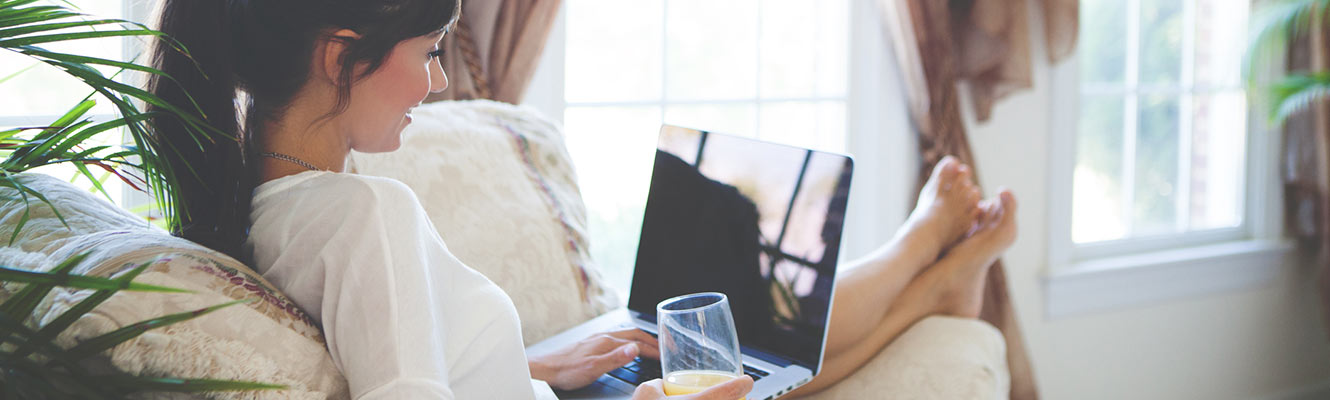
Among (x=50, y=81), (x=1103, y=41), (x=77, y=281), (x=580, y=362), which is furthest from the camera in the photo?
(x=1103, y=41)

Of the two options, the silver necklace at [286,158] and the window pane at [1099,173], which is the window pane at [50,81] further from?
the window pane at [1099,173]

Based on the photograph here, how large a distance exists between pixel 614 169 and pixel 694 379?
1316 mm

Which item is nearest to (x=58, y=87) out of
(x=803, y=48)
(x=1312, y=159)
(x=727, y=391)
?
(x=727, y=391)

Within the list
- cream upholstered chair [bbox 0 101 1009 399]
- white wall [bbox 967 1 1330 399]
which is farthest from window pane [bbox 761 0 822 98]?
cream upholstered chair [bbox 0 101 1009 399]

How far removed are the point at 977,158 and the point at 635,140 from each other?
0.88 m

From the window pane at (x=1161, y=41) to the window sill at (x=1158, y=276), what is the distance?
50 centimetres

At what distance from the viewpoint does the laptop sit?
1257 mm

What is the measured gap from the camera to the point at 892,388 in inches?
55.7

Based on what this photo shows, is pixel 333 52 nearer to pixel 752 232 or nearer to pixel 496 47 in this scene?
pixel 752 232

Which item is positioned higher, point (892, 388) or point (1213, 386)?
point (892, 388)

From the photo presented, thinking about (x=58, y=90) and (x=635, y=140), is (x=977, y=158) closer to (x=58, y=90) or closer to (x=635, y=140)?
(x=635, y=140)

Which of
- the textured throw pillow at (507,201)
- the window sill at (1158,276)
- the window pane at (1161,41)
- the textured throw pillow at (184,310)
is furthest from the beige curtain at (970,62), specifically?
the textured throw pillow at (184,310)

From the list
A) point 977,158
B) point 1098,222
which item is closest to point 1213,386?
point 1098,222

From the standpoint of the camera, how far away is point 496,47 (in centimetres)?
175
